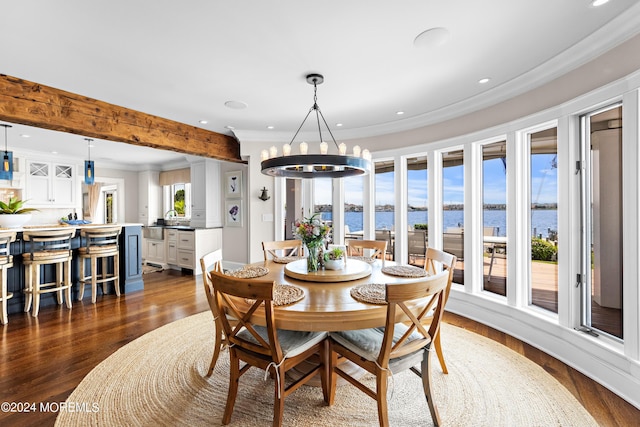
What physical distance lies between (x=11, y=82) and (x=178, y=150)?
1726mm

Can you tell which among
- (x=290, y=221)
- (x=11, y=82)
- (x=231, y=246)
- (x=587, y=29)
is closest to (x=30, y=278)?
(x=11, y=82)

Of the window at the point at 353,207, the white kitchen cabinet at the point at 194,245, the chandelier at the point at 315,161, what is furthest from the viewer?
the white kitchen cabinet at the point at 194,245

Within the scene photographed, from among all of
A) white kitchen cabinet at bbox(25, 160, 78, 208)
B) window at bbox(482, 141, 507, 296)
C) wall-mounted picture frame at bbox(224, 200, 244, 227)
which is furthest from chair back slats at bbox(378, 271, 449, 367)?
white kitchen cabinet at bbox(25, 160, 78, 208)

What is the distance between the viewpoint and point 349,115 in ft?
12.7

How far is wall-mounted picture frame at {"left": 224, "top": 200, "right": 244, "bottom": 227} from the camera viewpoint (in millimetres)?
5555

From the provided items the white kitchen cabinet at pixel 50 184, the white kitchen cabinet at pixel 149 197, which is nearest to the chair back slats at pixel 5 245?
the white kitchen cabinet at pixel 50 184

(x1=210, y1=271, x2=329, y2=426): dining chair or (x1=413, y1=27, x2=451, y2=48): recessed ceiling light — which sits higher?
(x1=413, y1=27, x2=451, y2=48): recessed ceiling light

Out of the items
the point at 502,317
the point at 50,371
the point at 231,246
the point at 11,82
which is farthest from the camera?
the point at 231,246

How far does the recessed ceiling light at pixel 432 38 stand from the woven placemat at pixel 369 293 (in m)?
1.78

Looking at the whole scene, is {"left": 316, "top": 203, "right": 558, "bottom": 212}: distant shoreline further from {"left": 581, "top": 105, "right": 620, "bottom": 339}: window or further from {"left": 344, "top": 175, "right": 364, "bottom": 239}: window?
{"left": 581, "top": 105, "right": 620, "bottom": 339}: window

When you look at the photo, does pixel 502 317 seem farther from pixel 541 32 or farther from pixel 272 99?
pixel 272 99

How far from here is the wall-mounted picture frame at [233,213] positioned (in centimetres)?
555

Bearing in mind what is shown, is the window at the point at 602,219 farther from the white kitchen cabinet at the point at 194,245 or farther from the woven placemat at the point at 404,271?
the white kitchen cabinet at the point at 194,245

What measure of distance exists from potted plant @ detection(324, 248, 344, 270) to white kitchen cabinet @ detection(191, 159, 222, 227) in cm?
404
